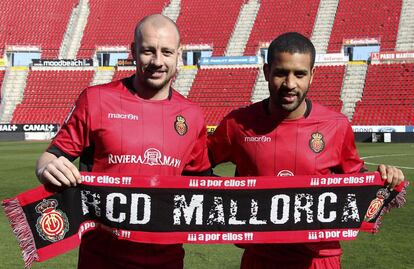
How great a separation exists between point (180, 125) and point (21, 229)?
42.2 inches

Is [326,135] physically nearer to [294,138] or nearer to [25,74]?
[294,138]

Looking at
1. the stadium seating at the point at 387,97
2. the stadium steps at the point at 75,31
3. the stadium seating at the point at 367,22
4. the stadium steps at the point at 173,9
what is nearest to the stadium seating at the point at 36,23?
the stadium steps at the point at 75,31

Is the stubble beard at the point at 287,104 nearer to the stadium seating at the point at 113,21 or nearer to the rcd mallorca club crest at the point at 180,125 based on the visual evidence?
the rcd mallorca club crest at the point at 180,125

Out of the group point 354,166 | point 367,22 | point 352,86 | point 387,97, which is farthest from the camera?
point 367,22

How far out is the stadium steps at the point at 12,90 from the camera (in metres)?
39.0

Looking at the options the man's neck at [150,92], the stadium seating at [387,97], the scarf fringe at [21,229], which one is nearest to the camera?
the scarf fringe at [21,229]

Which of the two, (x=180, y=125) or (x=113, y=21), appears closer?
(x=180, y=125)

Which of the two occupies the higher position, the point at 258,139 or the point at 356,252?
the point at 258,139

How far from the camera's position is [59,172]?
2824 millimetres

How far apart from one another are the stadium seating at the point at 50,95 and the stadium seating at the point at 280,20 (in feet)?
41.4

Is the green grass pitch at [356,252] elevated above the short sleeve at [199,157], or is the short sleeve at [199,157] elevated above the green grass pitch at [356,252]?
the short sleeve at [199,157]

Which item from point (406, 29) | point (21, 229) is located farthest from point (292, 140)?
point (406, 29)

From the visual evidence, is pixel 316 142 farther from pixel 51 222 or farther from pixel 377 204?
pixel 51 222

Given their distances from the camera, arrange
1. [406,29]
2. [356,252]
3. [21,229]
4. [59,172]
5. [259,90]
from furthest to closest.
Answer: [406,29]
[259,90]
[356,252]
[21,229]
[59,172]
